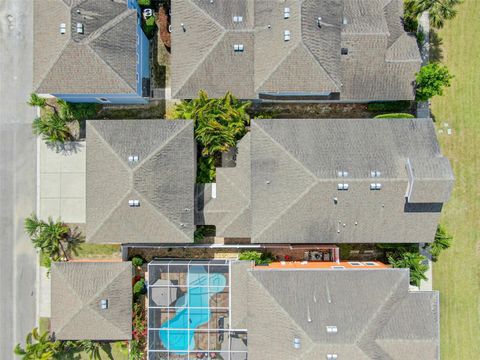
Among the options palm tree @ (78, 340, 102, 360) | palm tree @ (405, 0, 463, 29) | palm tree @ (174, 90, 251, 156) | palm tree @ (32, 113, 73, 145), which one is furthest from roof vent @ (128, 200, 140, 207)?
palm tree @ (405, 0, 463, 29)

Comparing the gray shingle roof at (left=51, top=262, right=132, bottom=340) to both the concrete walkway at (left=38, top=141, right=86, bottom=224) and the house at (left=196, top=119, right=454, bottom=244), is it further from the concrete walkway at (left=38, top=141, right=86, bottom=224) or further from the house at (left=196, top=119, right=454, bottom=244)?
the house at (left=196, top=119, right=454, bottom=244)

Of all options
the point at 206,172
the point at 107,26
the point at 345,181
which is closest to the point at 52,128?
the point at 107,26

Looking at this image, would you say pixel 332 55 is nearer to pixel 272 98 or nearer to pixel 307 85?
pixel 307 85

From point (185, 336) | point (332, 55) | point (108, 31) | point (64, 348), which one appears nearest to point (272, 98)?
point (332, 55)

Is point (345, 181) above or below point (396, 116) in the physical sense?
below

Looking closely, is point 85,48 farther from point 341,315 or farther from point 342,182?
point 341,315

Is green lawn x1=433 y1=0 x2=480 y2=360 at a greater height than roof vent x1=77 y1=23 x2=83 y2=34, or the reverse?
roof vent x1=77 y1=23 x2=83 y2=34

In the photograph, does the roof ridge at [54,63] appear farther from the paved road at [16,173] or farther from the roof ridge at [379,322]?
the roof ridge at [379,322]
